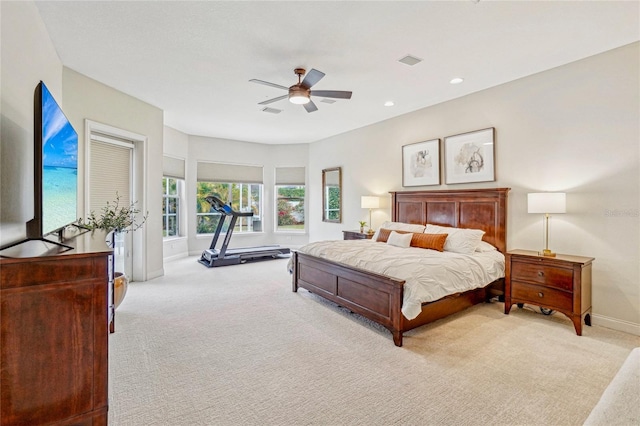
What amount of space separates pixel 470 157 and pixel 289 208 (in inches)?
198

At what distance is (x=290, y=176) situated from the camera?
841 centimetres

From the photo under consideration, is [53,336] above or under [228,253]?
above

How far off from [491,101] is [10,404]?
537 centimetres

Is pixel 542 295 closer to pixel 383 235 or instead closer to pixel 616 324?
pixel 616 324

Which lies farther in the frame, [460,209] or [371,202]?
[371,202]

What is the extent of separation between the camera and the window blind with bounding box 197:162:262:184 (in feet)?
25.0

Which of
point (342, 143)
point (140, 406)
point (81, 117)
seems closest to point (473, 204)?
point (342, 143)

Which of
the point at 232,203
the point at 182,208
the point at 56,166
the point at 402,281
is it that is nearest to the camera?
the point at 56,166

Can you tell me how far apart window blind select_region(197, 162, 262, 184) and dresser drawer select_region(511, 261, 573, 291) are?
6.36m

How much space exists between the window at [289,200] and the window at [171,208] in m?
2.50

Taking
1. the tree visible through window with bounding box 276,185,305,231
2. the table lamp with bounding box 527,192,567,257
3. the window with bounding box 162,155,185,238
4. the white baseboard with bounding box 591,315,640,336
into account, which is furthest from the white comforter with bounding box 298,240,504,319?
the window with bounding box 162,155,185,238

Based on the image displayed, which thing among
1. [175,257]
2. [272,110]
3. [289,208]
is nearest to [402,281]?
[272,110]

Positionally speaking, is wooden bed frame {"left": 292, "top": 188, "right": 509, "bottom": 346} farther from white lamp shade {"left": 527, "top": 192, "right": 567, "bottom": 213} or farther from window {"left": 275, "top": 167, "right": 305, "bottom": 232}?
window {"left": 275, "top": 167, "right": 305, "bottom": 232}

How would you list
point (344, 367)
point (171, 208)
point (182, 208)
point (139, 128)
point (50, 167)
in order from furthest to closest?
point (182, 208)
point (171, 208)
point (139, 128)
point (344, 367)
point (50, 167)
